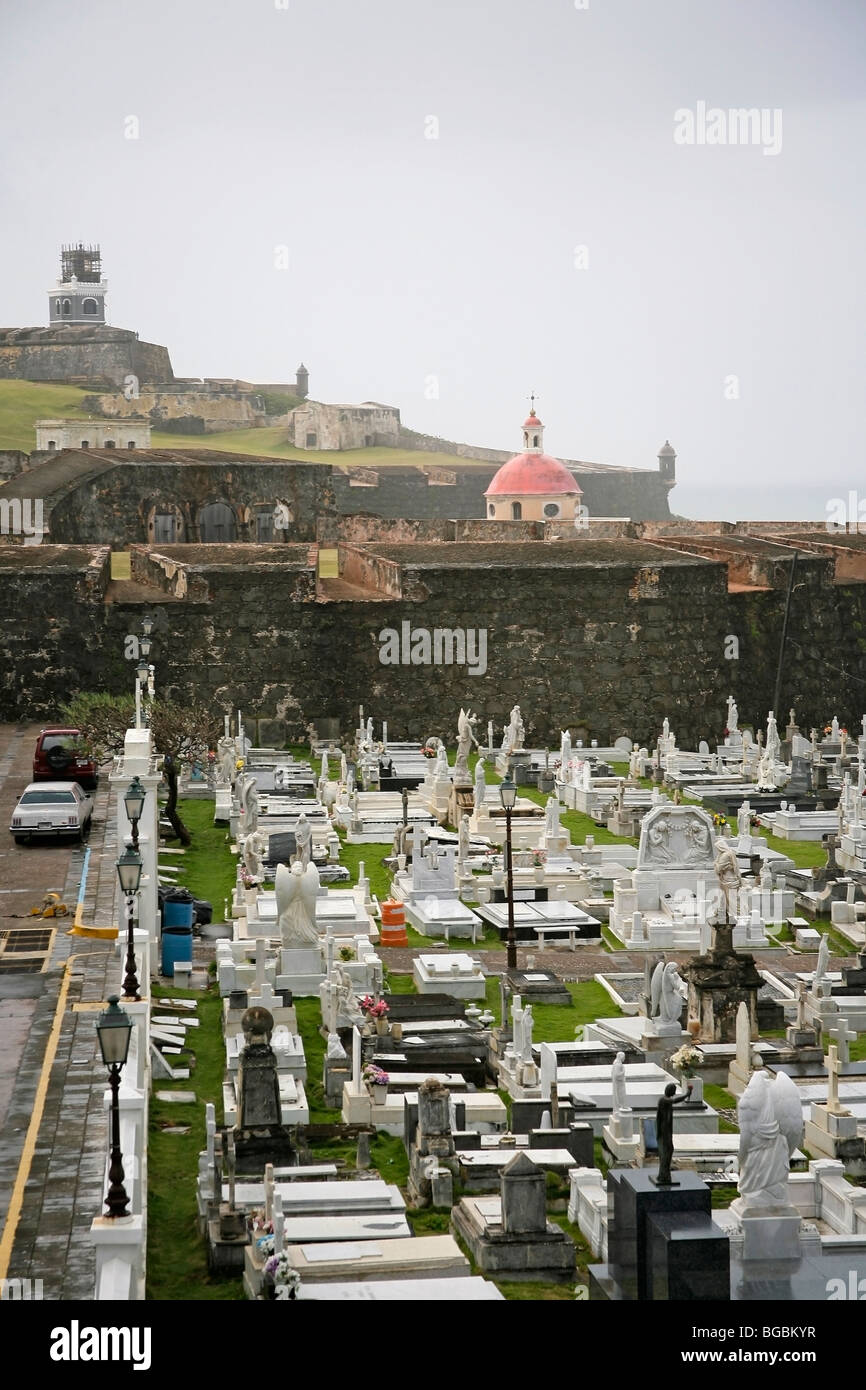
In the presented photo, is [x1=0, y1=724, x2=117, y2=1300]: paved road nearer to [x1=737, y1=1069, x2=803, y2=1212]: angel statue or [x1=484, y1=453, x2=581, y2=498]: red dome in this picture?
[x1=737, y1=1069, x2=803, y2=1212]: angel statue

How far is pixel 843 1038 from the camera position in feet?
59.0

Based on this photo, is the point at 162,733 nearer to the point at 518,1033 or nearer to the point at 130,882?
the point at 518,1033

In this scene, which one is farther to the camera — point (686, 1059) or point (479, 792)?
point (479, 792)

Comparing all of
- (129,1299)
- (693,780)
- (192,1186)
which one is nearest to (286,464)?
(693,780)

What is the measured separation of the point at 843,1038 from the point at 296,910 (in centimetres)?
561

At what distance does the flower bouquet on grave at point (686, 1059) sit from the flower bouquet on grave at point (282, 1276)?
5.24 m

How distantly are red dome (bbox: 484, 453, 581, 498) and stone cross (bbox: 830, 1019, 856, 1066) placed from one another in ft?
149

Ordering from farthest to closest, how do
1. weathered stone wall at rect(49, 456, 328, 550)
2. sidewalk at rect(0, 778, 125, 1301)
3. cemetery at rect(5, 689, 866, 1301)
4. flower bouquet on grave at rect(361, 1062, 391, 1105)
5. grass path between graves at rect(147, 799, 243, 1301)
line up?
1. weathered stone wall at rect(49, 456, 328, 550)
2. flower bouquet on grave at rect(361, 1062, 391, 1105)
3. grass path between graves at rect(147, 799, 243, 1301)
4. cemetery at rect(5, 689, 866, 1301)
5. sidewalk at rect(0, 778, 125, 1301)

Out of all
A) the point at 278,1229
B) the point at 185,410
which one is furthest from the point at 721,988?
the point at 185,410

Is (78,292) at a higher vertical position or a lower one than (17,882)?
higher

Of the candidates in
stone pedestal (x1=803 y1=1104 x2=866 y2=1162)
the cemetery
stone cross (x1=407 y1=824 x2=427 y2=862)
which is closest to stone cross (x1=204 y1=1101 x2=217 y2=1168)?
the cemetery

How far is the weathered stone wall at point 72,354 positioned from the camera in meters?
91.9

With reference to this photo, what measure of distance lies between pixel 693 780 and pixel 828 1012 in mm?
14206

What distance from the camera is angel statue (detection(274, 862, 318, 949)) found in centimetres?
2002
